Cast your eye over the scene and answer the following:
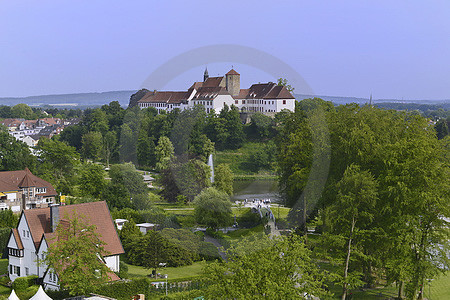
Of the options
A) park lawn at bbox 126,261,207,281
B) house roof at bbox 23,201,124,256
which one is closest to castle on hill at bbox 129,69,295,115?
park lawn at bbox 126,261,207,281

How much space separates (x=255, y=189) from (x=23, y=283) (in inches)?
1242

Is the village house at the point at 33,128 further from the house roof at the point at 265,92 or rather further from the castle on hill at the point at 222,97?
the house roof at the point at 265,92

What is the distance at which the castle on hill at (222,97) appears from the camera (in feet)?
175

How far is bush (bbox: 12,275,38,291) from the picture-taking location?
782 inches

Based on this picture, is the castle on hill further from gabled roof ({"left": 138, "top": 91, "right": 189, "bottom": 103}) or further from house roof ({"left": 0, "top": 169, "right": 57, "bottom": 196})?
house roof ({"left": 0, "top": 169, "right": 57, "bottom": 196})

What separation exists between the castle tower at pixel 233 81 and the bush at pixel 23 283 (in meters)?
32.2

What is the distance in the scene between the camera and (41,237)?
21.9m

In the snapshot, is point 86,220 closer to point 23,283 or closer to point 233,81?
point 23,283

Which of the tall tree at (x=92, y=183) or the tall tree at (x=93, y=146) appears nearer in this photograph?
the tall tree at (x=92, y=183)

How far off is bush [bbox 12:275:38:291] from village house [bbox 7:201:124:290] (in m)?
0.50

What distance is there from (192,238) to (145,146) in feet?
63.6

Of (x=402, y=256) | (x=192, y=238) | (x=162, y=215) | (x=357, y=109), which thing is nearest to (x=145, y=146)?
(x=162, y=215)

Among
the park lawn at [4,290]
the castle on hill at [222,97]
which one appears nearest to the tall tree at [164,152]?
the castle on hill at [222,97]

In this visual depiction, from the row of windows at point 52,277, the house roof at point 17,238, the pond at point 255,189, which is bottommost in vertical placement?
the pond at point 255,189
